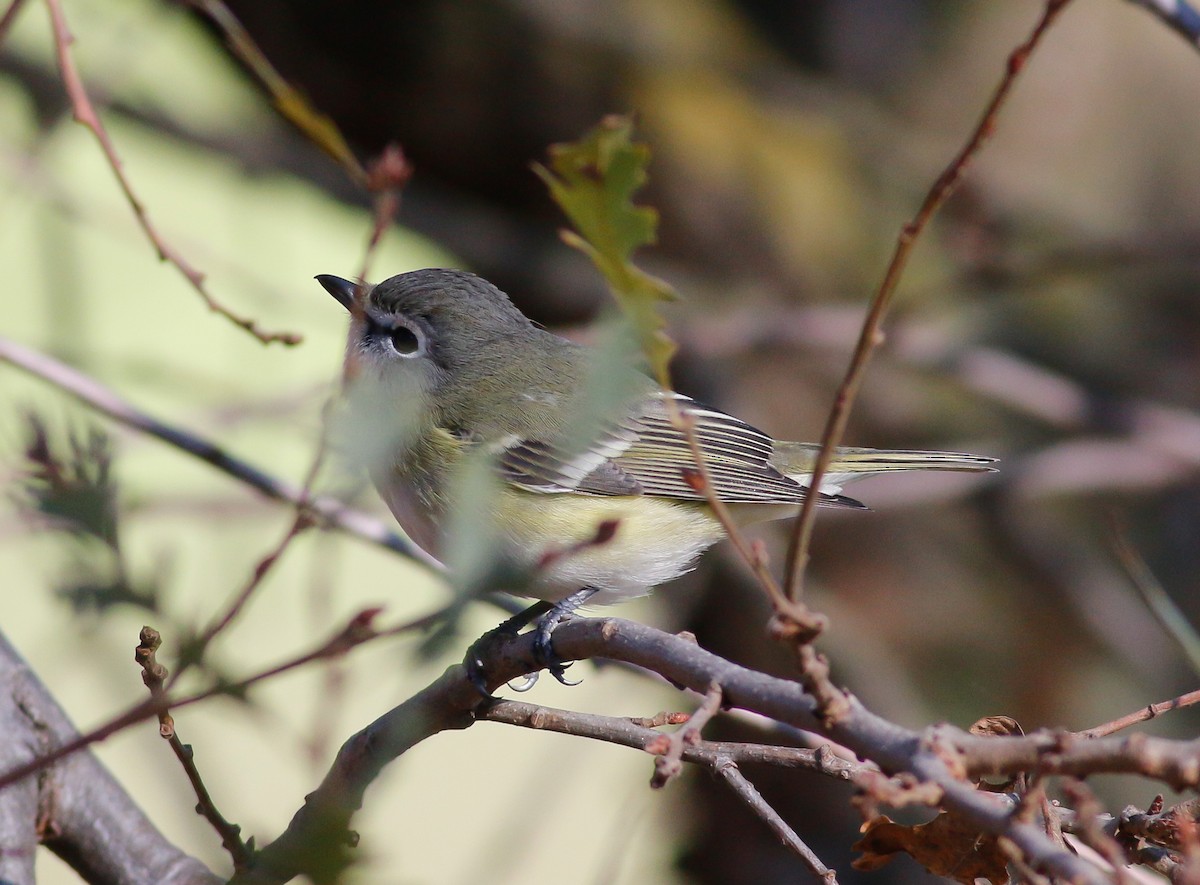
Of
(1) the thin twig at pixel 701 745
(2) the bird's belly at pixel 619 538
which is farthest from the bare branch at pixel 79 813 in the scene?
(2) the bird's belly at pixel 619 538

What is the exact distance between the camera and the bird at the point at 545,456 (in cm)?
258

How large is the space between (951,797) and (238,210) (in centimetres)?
366

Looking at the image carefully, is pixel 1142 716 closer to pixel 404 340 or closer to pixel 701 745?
pixel 701 745

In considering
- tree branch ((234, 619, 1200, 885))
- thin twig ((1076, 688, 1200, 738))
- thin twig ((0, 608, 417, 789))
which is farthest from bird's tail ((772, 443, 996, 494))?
thin twig ((0, 608, 417, 789))

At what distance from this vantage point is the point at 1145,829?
49.4 inches

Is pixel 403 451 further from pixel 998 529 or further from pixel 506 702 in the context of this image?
pixel 998 529

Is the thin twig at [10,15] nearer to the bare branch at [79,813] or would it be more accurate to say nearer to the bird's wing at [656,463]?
the bare branch at [79,813]

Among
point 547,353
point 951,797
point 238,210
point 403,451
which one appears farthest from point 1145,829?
point 238,210

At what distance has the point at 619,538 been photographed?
2.53 m

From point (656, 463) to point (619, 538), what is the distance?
1.14ft

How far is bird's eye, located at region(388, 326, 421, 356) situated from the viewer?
294cm

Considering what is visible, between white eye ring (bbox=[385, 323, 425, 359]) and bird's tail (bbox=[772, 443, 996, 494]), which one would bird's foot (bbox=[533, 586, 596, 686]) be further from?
white eye ring (bbox=[385, 323, 425, 359])

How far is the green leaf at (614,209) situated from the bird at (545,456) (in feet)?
4.44

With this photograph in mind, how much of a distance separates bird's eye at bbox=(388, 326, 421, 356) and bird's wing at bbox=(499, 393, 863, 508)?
0.38m
